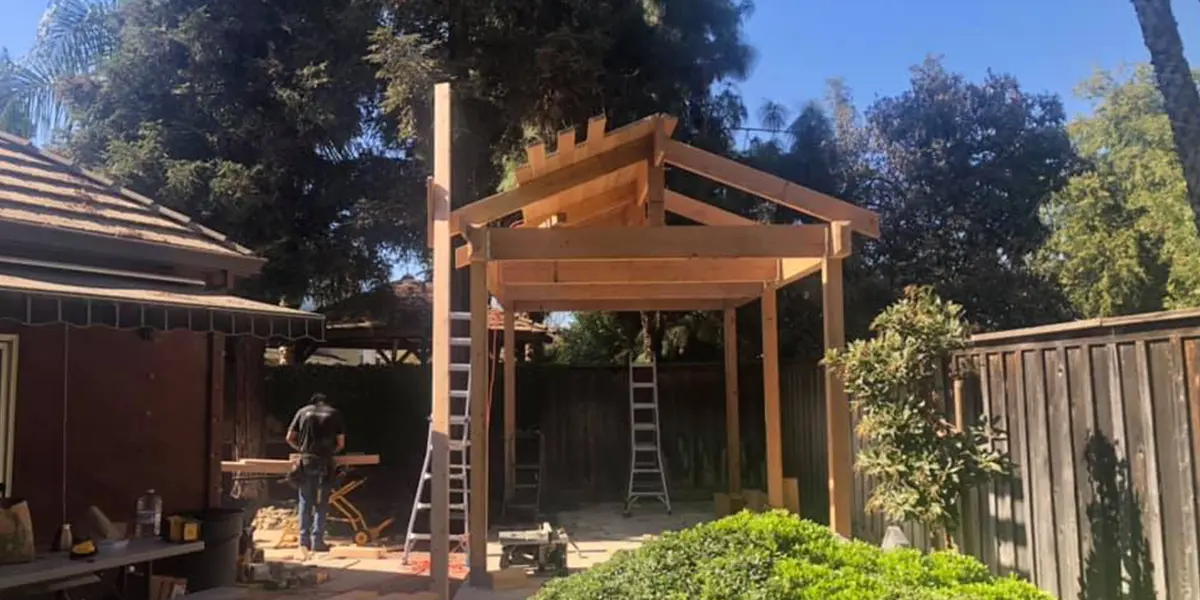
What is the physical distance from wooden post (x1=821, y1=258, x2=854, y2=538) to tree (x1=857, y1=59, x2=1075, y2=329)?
7.30 m

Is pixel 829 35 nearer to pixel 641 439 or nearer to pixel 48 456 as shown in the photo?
pixel 641 439

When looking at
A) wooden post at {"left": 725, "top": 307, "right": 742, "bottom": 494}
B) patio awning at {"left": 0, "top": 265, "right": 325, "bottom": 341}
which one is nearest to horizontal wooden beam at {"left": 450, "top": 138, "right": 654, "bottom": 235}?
patio awning at {"left": 0, "top": 265, "right": 325, "bottom": 341}

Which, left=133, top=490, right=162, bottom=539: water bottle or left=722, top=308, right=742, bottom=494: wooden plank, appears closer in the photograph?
left=133, top=490, right=162, bottom=539: water bottle

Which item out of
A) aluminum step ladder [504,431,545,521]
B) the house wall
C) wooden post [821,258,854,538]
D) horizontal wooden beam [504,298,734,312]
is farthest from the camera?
horizontal wooden beam [504,298,734,312]

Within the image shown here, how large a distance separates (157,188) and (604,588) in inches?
442

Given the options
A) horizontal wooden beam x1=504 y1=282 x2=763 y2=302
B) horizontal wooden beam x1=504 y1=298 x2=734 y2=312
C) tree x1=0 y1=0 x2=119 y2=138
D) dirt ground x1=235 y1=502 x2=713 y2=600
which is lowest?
dirt ground x1=235 y1=502 x2=713 y2=600

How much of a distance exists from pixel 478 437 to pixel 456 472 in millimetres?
3111

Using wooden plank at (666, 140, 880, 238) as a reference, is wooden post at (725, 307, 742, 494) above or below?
below

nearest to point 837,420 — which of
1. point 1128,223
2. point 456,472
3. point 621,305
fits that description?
point 456,472

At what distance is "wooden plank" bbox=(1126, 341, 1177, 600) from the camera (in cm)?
375

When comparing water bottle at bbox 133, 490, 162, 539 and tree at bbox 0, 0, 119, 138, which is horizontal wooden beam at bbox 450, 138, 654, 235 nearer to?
water bottle at bbox 133, 490, 162, 539

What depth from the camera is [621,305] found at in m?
A: 11.2

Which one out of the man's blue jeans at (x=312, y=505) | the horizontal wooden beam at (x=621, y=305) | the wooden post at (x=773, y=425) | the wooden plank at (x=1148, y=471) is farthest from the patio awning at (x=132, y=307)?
the wooden plank at (x=1148, y=471)

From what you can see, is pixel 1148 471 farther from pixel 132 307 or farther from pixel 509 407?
pixel 509 407
